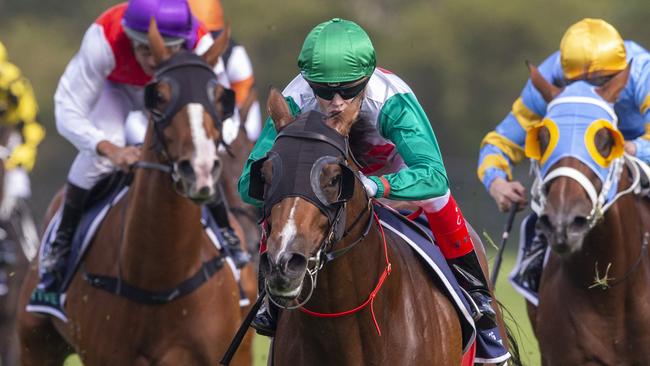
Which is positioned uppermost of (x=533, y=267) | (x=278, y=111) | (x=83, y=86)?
(x=278, y=111)

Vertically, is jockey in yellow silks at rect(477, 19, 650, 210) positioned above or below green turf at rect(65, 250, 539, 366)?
above

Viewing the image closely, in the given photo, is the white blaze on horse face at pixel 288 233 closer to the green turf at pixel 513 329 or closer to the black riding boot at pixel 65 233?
the green turf at pixel 513 329

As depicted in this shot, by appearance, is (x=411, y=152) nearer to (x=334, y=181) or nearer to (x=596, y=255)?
(x=334, y=181)

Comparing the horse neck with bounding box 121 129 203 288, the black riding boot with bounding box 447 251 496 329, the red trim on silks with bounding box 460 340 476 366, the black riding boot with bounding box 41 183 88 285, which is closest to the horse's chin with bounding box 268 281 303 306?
the red trim on silks with bounding box 460 340 476 366

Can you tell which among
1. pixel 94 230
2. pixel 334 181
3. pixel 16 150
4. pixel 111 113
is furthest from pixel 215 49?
pixel 16 150

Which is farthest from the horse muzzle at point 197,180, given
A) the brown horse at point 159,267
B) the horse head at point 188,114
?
the brown horse at point 159,267

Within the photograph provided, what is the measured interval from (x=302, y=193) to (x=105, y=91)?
3.41m

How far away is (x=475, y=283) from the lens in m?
5.82

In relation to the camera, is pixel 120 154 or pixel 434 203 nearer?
pixel 434 203

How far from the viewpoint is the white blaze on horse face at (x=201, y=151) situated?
246 inches

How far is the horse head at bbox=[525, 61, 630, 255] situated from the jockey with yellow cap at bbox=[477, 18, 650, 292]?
354mm

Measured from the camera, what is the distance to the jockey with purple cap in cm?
710

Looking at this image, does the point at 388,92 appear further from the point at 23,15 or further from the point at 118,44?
the point at 23,15

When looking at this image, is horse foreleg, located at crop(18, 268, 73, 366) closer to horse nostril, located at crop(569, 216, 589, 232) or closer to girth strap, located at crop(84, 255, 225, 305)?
girth strap, located at crop(84, 255, 225, 305)
